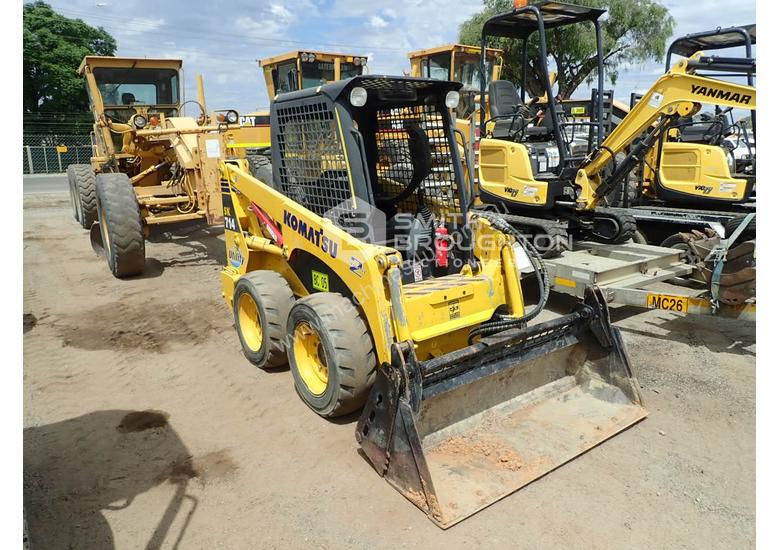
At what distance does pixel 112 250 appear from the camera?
7125 mm

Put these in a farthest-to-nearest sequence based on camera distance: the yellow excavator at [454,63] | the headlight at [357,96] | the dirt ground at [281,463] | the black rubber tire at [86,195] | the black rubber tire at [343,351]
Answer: the yellow excavator at [454,63], the black rubber tire at [86,195], the headlight at [357,96], the black rubber tire at [343,351], the dirt ground at [281,463]

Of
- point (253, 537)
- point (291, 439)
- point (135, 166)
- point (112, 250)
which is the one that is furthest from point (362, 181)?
point (135, 166)

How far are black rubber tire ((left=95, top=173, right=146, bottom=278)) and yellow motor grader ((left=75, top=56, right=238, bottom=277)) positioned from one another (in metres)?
0.01

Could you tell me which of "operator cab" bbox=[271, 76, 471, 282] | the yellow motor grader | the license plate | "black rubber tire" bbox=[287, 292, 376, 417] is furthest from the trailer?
the yellow motor grader

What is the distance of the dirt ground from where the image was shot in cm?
284

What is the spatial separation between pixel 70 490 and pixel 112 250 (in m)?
4.57

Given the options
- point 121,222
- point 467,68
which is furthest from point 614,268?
point 467,68

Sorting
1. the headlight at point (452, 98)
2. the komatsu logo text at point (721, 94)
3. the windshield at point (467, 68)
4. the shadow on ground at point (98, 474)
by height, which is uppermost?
the windshield at point (467, 68)

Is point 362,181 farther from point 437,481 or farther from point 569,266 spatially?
point 569,266

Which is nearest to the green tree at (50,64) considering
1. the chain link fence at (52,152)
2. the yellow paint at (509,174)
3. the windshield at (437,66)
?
the chain link fence at (52,152)

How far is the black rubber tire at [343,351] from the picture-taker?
11.5 feet

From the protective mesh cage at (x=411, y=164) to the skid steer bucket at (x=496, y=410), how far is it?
1310 mm

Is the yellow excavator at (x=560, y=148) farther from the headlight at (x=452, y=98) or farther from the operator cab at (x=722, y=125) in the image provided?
the headlight at (x=452, y=98)

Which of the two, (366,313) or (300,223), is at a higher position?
(300,223)
